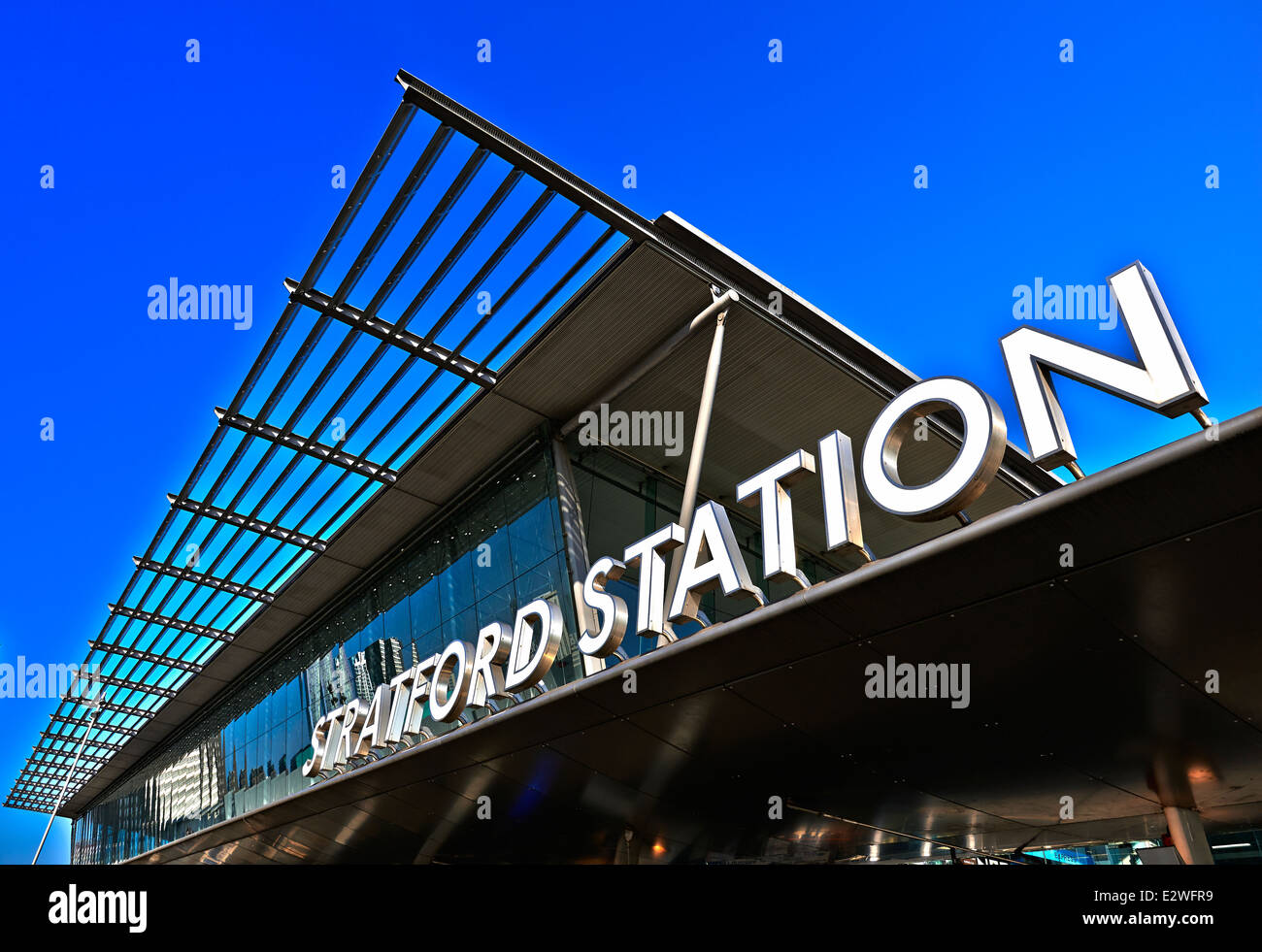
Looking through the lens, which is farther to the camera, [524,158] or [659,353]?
[659,353]

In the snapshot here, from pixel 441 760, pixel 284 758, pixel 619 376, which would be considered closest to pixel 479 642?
pixel 441 760

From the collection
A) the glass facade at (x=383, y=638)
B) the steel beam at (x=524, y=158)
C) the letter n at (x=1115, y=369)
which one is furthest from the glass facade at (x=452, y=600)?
the steel beam at (x=524, y=158)

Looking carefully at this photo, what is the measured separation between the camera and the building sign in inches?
324

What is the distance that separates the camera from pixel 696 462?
12867 millimetres

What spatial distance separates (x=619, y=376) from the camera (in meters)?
16.2

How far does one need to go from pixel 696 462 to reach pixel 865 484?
3836 mm

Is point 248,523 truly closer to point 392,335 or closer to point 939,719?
point 392,335

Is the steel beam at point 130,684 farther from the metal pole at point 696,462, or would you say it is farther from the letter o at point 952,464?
the letter o at point 952,464

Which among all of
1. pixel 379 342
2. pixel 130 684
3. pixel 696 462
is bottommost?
pixel 130 684

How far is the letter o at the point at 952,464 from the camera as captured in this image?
27.0ft

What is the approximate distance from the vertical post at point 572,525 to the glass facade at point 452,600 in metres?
0.19

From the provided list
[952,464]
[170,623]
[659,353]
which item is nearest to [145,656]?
[170,623]
